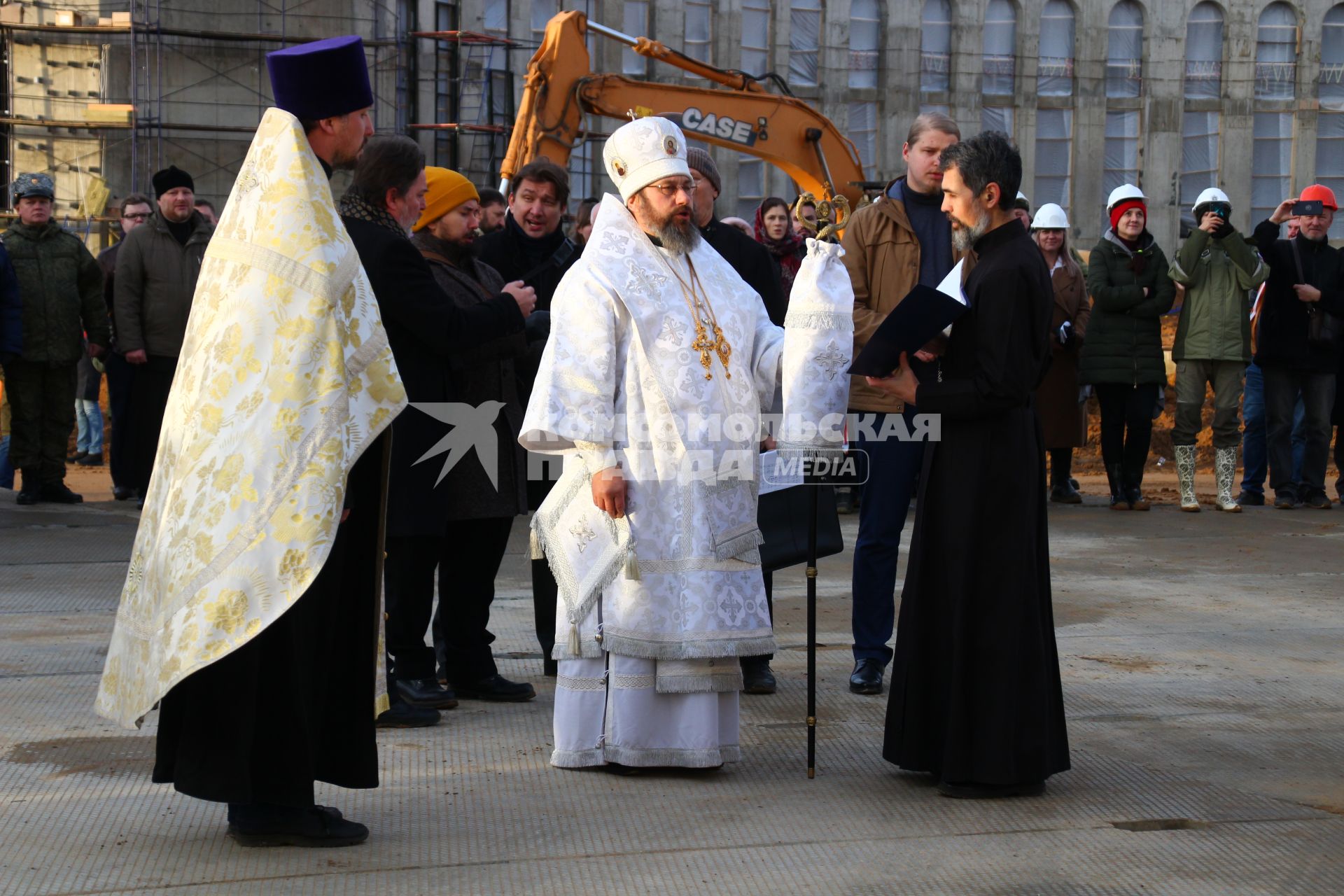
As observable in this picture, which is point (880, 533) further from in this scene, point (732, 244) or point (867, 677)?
point (732, 244)

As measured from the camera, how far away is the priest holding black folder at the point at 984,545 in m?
4.55

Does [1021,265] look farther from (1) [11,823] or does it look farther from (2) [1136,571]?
(2) [1136,571]

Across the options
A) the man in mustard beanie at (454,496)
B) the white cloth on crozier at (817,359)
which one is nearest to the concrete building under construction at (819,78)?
the man in mustard beanie at (454,496)

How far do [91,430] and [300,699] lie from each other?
40.1 feet

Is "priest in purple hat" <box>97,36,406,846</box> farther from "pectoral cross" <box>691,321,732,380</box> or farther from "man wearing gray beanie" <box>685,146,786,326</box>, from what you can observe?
"man wearing gray beanie" <box>685,146,786,326</box>

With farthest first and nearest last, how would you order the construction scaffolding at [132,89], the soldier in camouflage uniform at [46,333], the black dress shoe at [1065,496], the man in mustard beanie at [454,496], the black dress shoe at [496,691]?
the construction scaffolding at [132,89] < the black dress shoe at [1065,496] < the soldier in camouflage uniform at [46,333] < the black dress shoe at [496,691] < the man in mustard beanie at [454,496]

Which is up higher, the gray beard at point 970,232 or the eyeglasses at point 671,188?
the eyeglasses at point 671,188

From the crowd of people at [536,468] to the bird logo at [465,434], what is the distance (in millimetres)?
11

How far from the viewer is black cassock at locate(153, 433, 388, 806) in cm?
380

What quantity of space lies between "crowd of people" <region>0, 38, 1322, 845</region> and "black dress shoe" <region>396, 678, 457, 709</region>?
0.01m

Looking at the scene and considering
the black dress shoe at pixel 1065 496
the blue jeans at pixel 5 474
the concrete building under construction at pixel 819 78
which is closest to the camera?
the blue jeans at pixel 5 474

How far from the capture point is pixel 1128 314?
1130 cm

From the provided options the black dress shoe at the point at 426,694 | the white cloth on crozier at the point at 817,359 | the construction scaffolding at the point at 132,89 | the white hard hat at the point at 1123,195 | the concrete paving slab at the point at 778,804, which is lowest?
the concrete paving slab at the point at 778,804

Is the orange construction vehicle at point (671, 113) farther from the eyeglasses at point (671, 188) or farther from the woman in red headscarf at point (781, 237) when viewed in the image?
the eyeglasses at point (671, 188)
